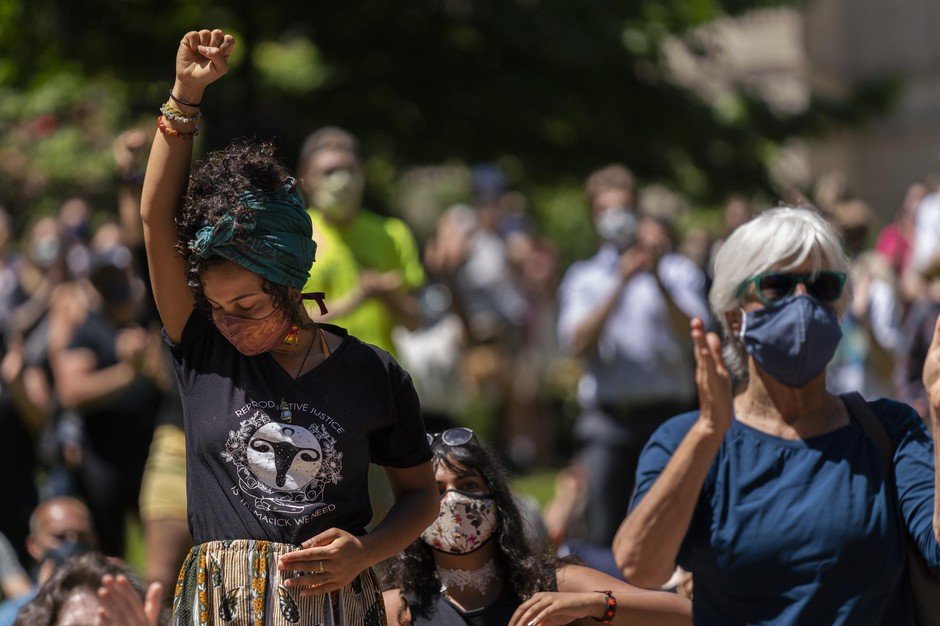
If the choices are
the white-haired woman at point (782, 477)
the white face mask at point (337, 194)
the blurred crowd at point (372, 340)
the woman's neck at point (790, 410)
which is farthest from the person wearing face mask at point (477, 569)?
the white face mask at point (337, 194)

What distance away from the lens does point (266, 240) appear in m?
3.15

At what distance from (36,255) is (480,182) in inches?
145

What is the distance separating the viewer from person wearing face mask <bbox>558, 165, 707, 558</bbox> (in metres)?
7.75

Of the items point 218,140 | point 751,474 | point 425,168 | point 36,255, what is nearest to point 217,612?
point 751,474

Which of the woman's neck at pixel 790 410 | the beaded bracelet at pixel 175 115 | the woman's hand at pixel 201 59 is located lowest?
the woman's neck at pixel 790 410

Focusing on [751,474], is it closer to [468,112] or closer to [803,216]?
[803,216]

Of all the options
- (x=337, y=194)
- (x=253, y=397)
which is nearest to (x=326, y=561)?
(x=253, y=397)

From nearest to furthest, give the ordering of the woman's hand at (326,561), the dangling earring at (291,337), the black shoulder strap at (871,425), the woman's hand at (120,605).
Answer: the woman's hand at (326,561) < the dangling earring at (291,337) < the woman's hand at (120,605) < the black shoulder strap at (871,425)

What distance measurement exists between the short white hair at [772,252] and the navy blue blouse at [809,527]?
1.16ft

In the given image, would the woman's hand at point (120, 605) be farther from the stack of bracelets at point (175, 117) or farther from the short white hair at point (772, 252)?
the short white hair at point (772, 252)

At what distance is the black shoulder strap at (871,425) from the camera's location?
12.3 ft

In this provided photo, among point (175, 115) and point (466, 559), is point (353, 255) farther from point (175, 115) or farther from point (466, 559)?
point (175, 115)

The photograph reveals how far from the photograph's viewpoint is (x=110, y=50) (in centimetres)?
1201

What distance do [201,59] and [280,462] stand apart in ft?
2.77
